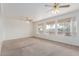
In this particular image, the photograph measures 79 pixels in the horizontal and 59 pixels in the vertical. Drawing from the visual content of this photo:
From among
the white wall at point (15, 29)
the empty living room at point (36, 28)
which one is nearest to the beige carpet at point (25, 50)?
the empty living room at point (36, 28)

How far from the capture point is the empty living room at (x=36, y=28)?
248 cm

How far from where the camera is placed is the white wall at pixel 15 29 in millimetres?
2482

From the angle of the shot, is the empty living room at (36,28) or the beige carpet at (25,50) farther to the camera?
the beige carpet at (25,50)

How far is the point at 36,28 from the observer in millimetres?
3086

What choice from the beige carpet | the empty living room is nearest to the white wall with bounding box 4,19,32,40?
the empty living room

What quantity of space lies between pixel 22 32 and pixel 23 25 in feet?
0.95

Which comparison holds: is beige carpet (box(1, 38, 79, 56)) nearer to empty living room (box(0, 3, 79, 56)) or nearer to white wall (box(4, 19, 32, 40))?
empty living room (box(0, 3, 79, 56))

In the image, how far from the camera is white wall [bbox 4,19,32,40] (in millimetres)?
2482

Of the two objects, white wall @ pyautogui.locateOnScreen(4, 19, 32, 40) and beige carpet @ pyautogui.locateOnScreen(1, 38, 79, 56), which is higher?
white wall @ pyautogui.locateOnScreen(4, 19, 32, 40)

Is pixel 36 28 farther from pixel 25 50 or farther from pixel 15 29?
pixel 25 50

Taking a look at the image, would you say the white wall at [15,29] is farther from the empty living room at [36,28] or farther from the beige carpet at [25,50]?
the beige carpet at [25,50]

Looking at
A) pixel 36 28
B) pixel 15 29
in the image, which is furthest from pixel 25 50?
pixel 15 29

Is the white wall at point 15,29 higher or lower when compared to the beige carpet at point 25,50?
higher

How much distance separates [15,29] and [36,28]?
767mm
